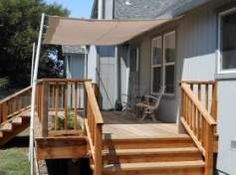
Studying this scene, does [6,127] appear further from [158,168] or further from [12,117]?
[158,168]

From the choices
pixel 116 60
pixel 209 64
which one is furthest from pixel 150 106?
pixel 116 60

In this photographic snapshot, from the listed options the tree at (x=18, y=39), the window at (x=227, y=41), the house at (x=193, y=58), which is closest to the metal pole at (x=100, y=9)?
the house at (x=193, y=58)

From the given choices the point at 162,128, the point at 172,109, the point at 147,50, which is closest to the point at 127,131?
the point at 162,128

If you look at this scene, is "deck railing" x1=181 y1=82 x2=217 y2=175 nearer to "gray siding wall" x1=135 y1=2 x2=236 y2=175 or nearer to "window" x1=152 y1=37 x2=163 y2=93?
"gray siding wall" x1=135 y1=2 x2=236 y2=175

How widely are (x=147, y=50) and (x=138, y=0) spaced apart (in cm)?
427

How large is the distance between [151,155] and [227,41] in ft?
8.28

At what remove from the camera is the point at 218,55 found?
8695 millimetres

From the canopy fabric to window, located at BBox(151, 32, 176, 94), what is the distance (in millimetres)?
706

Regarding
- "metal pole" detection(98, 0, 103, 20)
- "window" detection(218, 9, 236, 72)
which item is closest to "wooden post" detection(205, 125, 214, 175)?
"window" detection(218, 9, 236, 72)

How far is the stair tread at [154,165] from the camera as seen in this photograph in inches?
298

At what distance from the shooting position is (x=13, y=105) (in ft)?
48.0

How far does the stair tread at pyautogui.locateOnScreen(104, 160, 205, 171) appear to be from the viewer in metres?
7.56

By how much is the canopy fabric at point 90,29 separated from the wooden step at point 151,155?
3.28 m

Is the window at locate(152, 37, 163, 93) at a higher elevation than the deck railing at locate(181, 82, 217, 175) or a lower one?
higher
